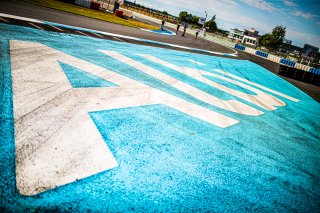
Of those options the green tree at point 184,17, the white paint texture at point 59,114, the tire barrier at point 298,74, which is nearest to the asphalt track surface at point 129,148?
the white paint texture at point 59,114

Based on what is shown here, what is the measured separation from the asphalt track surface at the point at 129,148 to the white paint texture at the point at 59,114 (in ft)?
0.04

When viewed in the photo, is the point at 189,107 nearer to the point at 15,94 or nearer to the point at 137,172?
the point at 137,172

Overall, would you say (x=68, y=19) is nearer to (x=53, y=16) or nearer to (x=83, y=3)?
(x=53, y=16)

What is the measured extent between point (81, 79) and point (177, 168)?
3.04 metres

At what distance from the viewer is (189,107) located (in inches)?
184

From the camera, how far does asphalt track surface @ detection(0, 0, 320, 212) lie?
197 cm

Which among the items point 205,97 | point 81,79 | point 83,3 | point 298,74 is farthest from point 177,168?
point 83,3

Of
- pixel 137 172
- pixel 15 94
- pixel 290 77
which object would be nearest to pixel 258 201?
pixel 137 172

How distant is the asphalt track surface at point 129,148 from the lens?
6.46 feet

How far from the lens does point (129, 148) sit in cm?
272

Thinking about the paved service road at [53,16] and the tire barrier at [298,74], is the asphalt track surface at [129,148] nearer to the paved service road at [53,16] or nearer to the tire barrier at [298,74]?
the paved service road at [53,16]

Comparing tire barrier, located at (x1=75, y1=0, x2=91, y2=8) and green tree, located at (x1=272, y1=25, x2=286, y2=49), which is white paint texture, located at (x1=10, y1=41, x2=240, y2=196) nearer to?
tire barrier, located at (x1=75, y1=0, x2=91, y2=8)

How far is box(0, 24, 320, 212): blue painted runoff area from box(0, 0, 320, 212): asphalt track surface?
14 mm

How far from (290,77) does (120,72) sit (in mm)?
Answer: 18627
